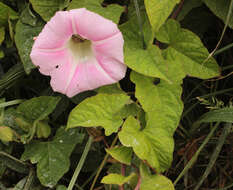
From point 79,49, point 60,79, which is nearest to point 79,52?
point 79,49

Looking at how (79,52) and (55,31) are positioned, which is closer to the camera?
(55,31)

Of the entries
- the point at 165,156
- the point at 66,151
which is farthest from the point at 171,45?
the point at 66,151

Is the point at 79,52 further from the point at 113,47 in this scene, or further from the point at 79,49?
the point at 113,47

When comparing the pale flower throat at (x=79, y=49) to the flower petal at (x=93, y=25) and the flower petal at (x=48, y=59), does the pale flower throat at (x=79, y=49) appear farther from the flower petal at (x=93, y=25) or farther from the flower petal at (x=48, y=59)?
the flower petal at (x=93, y=25)

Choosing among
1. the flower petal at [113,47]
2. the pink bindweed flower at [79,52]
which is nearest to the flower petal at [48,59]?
the pink bindweed flower at [79,52]

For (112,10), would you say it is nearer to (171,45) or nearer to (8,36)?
(171,45)

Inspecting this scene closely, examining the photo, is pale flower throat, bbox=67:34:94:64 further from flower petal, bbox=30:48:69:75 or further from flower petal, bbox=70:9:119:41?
flower petal, bbox=70:9:119:41

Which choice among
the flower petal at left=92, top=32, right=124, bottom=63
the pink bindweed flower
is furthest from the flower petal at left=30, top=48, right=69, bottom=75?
the flower petal at left=92, top=32, right=124, bottom=63
